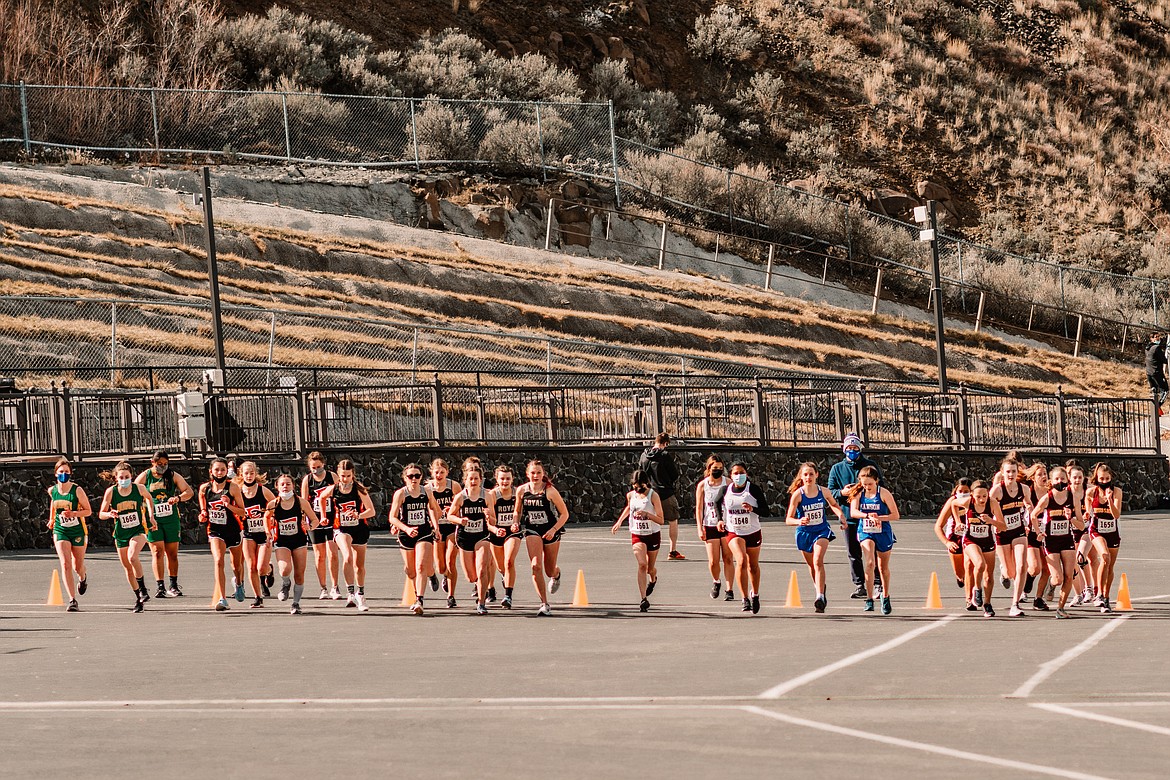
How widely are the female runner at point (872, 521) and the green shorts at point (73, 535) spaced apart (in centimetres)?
835

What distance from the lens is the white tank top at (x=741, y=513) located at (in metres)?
15.9

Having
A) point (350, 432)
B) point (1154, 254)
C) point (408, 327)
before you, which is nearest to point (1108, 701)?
point (350, 432)

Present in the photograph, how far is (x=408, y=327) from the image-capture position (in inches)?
1442

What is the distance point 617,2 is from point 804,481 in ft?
202

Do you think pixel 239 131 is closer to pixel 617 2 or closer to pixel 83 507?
pixel 617 2

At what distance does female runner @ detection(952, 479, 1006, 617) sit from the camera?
15.6 m

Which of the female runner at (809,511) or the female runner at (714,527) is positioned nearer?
the female runner at (809,511)

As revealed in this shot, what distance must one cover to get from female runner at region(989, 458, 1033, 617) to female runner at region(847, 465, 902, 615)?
1078 mm

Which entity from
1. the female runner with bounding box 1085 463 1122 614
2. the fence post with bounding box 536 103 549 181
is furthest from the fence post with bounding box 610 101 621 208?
the female runner with bounding box 1085 463 1122 614

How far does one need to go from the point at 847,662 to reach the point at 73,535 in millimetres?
8939

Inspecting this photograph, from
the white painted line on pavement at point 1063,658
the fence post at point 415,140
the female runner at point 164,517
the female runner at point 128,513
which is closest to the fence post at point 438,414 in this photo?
the female runner at point 164,517

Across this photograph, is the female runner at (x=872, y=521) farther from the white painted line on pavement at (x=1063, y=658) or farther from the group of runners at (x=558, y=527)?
the white painted line on pavement at (x=1063, y=658)

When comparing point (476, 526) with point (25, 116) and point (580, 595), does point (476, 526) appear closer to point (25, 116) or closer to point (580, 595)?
point (580, 595)

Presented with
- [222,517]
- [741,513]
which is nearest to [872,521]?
[741,513]
